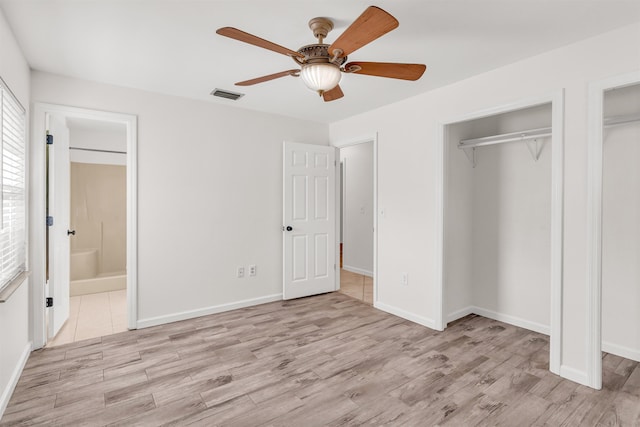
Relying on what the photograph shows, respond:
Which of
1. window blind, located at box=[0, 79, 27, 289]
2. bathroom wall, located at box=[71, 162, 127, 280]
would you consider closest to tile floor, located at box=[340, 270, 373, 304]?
window blind, located at box=[0, 79, 27, 289]

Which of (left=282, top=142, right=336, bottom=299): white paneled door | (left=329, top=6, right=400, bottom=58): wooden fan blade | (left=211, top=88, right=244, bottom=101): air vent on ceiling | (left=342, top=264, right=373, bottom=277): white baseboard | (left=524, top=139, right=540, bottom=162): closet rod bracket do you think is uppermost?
(left=211, top=88, right=244, bottom=101): air vent on ceiling

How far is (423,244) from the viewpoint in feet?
11.5

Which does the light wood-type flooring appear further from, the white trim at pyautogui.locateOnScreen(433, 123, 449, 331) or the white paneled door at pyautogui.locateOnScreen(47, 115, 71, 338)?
the white paneled door at pyautogui.locateOnScreen(47, 115, 71, 338)

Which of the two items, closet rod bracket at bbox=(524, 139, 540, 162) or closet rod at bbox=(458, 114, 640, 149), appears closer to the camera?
closet rod at bbox=(458, 114, 640, 149)

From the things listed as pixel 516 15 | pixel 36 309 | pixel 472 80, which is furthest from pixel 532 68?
pixel 36 309

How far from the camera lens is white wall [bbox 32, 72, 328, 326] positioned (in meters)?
3.38

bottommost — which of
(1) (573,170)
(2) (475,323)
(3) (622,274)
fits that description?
(2) (475,323)

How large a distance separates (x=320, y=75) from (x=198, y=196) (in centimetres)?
225

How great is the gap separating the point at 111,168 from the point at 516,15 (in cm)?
556

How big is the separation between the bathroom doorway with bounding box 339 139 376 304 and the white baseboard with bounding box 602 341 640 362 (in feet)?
10.2

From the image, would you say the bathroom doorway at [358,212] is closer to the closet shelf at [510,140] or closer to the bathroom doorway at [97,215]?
Result: the closet shelf at [510,140]

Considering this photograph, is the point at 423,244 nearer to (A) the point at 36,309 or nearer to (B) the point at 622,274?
(B) the point at 622,274

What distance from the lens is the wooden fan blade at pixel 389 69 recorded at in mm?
2023

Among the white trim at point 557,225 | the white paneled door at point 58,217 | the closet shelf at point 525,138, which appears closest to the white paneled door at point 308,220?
the closet shelf at point 525,138
